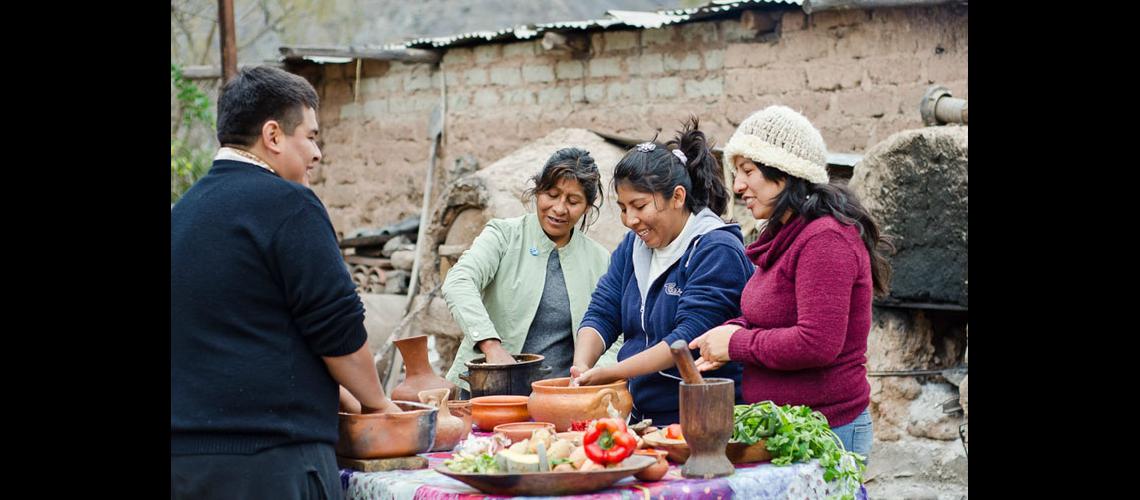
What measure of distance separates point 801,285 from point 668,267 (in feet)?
2.25

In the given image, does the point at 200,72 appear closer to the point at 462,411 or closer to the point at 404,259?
the point at 404,259

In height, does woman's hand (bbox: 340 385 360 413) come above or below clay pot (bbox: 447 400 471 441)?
above

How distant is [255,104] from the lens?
114 inches

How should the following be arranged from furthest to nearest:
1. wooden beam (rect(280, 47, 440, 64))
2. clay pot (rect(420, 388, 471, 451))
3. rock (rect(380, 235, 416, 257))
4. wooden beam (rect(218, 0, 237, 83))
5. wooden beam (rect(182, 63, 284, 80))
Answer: wooden beam (rect(182, 63, 284, 80)) < wooden beam (rect(280, 47, 440, 64)) < rock (rect(380, 235, 416, 257)) < wooden beam (rect(218, 0, 237, 83)) < clay pot (rect(420, 388, 471, 451))

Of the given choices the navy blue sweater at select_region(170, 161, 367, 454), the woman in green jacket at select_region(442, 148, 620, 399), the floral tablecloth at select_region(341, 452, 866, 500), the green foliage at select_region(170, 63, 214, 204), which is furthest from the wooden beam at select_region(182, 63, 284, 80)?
the navy blue sweater at select_region(170, 161, 367, 454)

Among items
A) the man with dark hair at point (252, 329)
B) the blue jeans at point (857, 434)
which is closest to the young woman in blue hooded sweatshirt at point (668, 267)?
the blue jeans at point (857, 434)

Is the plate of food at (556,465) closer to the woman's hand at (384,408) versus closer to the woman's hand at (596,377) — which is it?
the woman's hand at (384,408)

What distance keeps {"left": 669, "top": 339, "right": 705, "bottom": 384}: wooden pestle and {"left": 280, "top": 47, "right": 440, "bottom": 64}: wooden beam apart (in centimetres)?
739

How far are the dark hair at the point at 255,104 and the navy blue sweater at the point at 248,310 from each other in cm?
12

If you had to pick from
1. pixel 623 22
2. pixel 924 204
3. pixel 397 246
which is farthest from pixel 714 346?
pixel 397 246

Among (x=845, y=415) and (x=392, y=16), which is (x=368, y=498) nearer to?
(x=845, y=415)

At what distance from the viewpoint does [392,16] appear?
25.8 metres

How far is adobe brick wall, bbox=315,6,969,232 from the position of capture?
7375 millimetres

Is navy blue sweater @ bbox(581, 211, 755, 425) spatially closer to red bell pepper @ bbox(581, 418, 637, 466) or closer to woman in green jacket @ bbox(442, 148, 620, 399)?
woman in green jacket @ bbox(442, 148, 620, 399)
